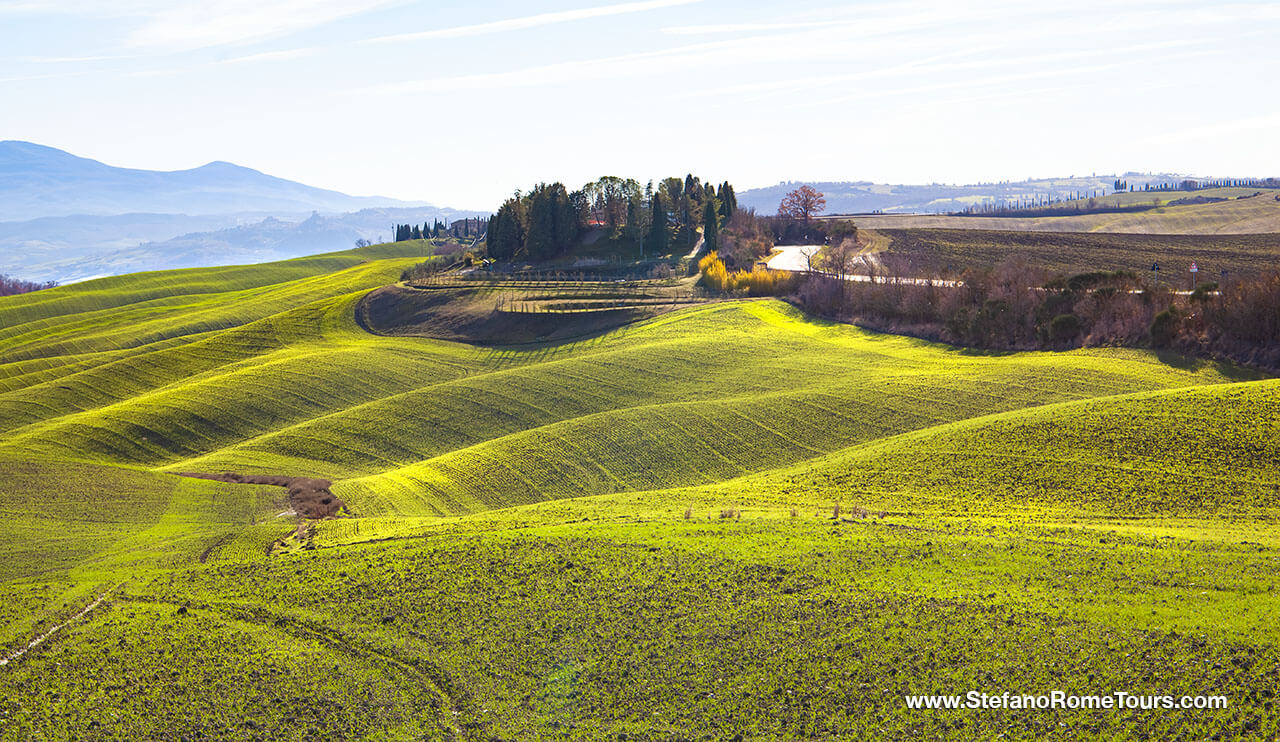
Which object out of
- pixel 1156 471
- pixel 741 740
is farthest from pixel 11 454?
pixel 1156 471

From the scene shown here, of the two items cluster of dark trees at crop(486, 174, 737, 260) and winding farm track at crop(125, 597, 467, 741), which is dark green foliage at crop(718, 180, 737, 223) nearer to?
cluster of dark trees at crop(486, 174, 737, 260)

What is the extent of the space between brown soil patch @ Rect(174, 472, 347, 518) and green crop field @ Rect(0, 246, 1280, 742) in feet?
3.44

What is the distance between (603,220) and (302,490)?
97858mm

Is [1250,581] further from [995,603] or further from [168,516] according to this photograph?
[168,516]

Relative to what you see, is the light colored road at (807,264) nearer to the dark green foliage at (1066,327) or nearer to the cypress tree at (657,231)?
the dark green foliage at (1066,327)

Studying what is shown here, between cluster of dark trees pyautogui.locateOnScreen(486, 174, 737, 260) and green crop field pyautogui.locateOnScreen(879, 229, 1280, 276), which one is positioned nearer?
green crop field pyautogui.locateOnScreen(879, 229, 1280, 276)

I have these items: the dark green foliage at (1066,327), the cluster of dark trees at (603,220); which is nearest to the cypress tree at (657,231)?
the cluster of dark trees at (603,220)

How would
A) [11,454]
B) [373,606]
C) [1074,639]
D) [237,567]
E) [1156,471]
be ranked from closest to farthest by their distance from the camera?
[1074,639], [373,606], [237,567], [1156,471], [11,454]

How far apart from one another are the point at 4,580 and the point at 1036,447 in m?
44.0

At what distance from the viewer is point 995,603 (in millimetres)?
26891

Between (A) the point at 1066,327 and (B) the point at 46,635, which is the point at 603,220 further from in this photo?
(B) the point at 46,635

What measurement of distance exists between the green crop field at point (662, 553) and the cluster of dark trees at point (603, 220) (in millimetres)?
58105

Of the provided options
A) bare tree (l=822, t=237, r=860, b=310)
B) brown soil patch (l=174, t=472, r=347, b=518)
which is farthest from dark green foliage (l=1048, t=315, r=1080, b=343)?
brown soil patch (l=174, t=472, r=347, b=518)

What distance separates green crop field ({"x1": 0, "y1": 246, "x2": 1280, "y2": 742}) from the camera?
23828mm
